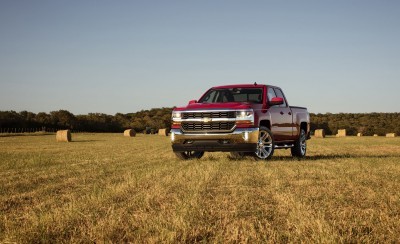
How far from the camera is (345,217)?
6.18 m

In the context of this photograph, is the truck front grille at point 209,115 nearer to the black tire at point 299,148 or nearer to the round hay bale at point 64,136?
the black tire at point 299,148

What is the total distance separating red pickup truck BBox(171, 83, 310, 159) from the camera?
14539 millimetres

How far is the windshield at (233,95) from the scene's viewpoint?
15.9 meters

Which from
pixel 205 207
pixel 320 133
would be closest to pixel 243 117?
pixel 205 207

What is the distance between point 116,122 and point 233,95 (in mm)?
88916

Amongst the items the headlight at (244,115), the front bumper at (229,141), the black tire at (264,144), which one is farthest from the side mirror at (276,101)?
the front bumper at (229,141)

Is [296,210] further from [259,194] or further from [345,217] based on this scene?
[259,194]

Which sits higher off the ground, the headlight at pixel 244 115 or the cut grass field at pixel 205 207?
the headlight at pixel 244 115

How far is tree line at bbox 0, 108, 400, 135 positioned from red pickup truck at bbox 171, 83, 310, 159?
62361mm

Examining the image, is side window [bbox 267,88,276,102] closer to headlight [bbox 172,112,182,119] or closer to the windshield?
the windshield

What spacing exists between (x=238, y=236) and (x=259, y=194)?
3118mm

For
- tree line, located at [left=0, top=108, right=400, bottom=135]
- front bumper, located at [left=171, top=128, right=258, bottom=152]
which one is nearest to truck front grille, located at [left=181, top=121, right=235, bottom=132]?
front bumper, located at [left=171, top=128, right=258, bottom=152]

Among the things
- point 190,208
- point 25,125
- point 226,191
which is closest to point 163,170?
point 226,191

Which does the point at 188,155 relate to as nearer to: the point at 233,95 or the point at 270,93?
the point at 233,95
